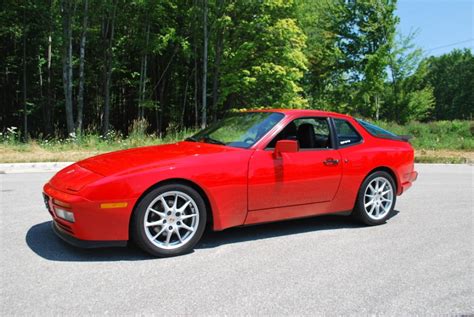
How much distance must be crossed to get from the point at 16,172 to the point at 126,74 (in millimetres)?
20583

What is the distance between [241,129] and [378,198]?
2065 mm

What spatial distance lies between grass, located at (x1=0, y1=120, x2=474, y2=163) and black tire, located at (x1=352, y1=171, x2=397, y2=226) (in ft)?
28.1

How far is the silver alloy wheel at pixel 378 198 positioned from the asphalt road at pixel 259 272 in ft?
0.77

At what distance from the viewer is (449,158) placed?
47.8 ft

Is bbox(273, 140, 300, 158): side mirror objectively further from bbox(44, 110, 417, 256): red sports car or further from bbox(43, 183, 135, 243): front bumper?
bbox(43, 183, 135, 243): front bumper

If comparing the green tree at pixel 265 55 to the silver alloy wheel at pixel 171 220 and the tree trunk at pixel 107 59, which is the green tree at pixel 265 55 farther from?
the silver alloy wheel at pixel 171 220

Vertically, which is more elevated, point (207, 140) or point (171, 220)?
point (207, 140)

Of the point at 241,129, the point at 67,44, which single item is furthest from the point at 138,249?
the point at 67,44

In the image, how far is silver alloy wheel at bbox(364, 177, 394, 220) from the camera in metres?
5.50

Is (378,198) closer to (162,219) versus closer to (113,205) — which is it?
(162,219)

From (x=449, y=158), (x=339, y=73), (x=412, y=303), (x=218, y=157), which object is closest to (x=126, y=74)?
(x=339, y=73)

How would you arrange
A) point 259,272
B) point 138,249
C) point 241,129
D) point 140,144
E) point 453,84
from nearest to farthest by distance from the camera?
point 259,272 → point 138,249 → point 241,129 → point 140,144 → point 453,84

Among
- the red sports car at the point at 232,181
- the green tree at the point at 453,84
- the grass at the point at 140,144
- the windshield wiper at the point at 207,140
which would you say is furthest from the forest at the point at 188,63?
the green tree at the point at 453,84

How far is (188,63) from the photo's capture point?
29109mm
